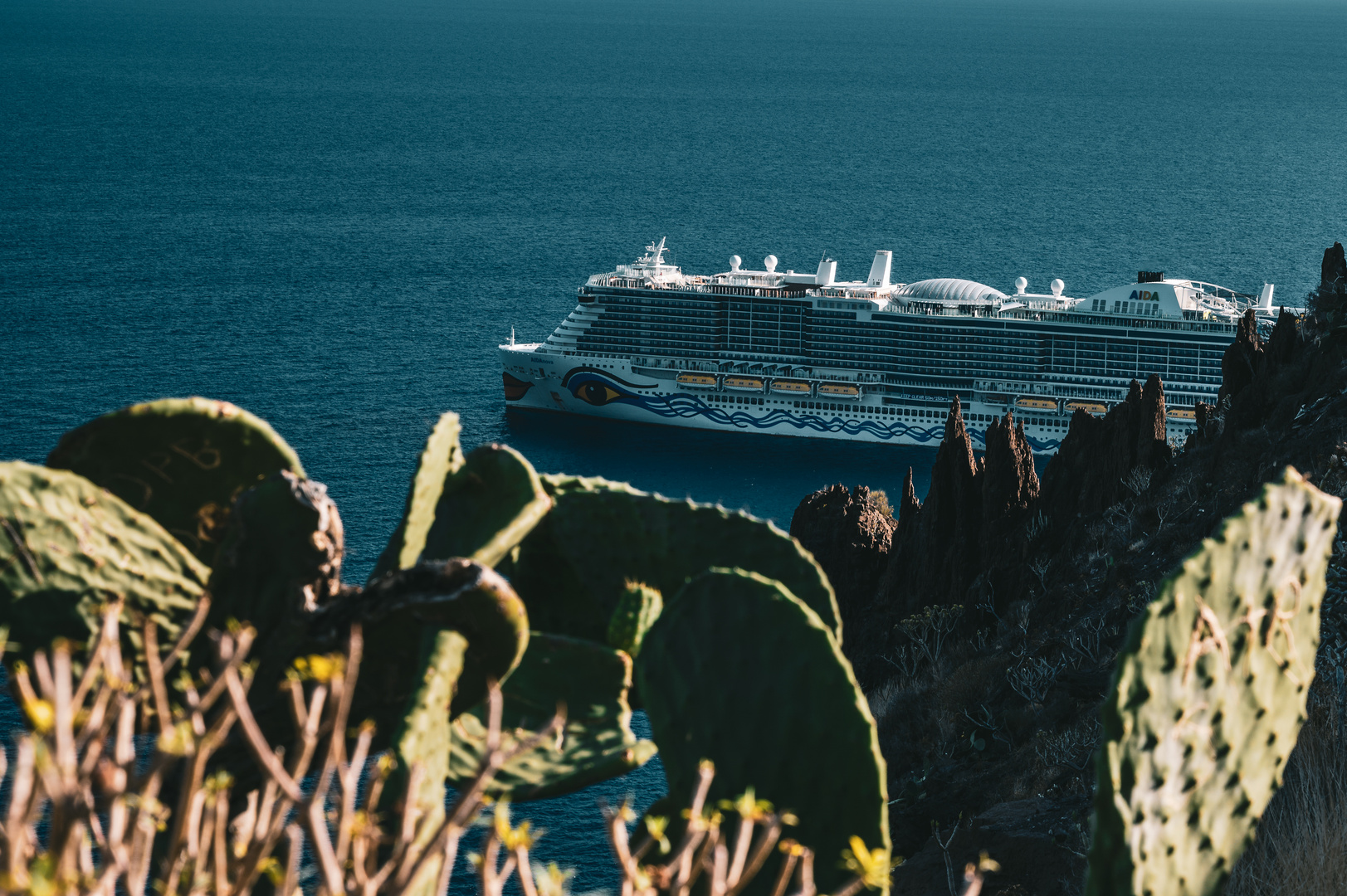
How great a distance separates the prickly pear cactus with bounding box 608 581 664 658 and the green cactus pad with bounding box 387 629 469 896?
54.5 inches

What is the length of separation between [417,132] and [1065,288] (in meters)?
95.9

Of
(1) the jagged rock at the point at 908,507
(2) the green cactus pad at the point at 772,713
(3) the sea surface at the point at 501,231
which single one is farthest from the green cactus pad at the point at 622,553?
(1) the jagged rock at the point at 908,507

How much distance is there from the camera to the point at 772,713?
5496mm

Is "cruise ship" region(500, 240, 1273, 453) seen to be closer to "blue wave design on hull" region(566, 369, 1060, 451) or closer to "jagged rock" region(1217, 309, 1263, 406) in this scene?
"blue wave design on hull" region(566, 369, 1060, 451)

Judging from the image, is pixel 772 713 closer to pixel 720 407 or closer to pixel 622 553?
pixel 622 553

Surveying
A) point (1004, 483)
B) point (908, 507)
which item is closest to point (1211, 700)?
point (1004, 483)

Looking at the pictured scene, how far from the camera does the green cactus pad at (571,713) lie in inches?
257

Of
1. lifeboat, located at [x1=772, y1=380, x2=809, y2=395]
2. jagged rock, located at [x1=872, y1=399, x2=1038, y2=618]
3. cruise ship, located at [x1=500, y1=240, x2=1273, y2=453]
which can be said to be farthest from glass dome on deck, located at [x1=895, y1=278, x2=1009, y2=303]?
jagged rock, located at [x1=872, y1=399, x2=1038, y2=618]

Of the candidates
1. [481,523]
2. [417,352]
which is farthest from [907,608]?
[417,352]

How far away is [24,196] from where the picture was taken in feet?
405

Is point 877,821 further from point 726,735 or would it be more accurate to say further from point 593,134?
point 593,134

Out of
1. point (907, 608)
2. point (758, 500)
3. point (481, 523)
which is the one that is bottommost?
point (758, 500)

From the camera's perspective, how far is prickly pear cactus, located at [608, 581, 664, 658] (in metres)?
6.90

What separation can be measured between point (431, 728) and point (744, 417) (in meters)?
68.6
